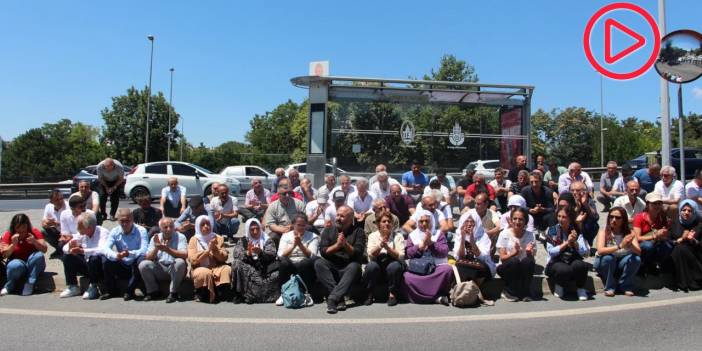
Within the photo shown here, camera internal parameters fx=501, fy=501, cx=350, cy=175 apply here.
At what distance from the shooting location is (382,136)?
13.4m

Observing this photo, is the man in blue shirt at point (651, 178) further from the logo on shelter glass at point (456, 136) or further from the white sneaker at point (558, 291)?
the white sneaker at point (558, 291)

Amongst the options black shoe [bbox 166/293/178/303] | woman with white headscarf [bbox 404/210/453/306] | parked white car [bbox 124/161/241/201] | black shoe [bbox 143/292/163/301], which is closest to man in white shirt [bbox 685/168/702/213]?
woman with white headscarf [bbox 404/210/453/306]

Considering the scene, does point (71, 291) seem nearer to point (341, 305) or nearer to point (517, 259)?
point (341, 305)

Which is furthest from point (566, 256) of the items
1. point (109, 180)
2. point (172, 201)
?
point (109, 180)

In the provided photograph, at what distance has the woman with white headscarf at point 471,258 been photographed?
6984 millimetres

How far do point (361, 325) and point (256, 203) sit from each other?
5.28 metres

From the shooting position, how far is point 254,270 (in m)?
7.03

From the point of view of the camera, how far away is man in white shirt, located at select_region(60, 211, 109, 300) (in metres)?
7.13

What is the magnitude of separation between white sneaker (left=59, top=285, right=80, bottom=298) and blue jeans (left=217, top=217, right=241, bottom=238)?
2924 millimetres

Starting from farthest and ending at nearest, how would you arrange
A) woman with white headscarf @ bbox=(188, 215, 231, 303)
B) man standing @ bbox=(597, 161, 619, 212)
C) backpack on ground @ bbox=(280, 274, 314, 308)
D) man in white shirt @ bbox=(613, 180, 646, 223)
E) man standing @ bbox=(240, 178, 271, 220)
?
man standing @ bbox=(597, 161, 619, 212) < man standing @ bbox=(240, 178, 271, 220) < man in white shirt @ bbox=(613, 180, 646, 223) < woman with white headscarf @ bbox=(188, 215, 231, 303) < backpack on ground @ bbox=(280, 274, 314, 308)

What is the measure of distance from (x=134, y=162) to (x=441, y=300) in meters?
43.3

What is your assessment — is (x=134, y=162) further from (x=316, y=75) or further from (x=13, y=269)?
(x=13, y=269)

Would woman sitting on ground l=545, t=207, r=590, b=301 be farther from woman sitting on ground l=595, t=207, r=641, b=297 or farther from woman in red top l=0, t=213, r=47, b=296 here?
woman in red top l=0, t=213, r=47, b=296

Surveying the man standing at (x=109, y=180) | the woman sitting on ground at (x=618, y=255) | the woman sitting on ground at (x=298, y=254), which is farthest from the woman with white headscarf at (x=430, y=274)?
the man standing at (x=109, y=180)
